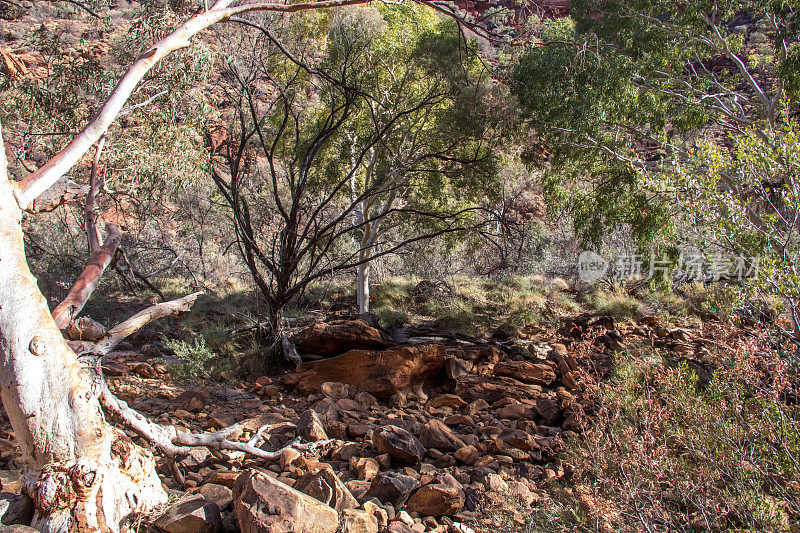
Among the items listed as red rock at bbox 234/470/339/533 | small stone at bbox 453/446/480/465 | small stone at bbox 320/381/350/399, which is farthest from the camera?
small stone at bbox 320/381/350/399

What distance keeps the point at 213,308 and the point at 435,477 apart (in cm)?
755

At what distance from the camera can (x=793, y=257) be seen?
3316 mm

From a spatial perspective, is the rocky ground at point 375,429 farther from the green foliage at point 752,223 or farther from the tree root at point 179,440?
the green foliage at point 752,223

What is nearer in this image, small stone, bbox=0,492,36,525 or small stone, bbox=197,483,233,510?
small stone, bbox=0,492,36,525

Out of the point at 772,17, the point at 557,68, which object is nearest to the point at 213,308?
the point at 557,68

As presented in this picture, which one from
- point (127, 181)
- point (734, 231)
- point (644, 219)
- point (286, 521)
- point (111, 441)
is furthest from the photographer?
point (127, 181)

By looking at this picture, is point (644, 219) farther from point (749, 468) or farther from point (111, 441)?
point (111, 441)

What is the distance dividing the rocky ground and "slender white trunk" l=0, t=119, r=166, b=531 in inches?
8.2

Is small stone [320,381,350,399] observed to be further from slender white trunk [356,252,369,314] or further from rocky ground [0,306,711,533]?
slender white trunk [356,252,369,314]

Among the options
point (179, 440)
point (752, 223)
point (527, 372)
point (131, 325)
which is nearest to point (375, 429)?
point (179, 440)

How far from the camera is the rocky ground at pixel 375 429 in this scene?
2.07m

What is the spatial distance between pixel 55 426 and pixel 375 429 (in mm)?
1705

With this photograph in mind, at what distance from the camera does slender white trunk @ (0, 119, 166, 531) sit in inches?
72.8

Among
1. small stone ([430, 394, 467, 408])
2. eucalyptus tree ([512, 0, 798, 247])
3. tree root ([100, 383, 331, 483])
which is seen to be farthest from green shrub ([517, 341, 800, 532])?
eucalyptus tree ([512, 0, 798, 247])
